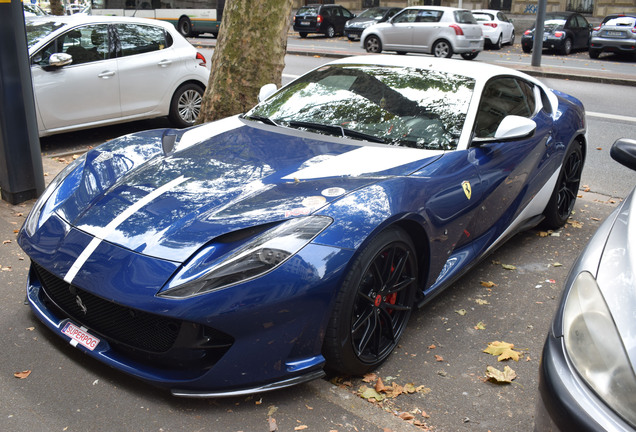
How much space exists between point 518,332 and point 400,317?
795 mm

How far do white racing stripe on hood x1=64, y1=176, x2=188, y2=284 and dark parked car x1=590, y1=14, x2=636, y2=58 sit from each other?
2266cm

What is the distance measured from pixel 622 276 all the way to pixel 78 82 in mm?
7134

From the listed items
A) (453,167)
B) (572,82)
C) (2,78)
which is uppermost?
(2,78)

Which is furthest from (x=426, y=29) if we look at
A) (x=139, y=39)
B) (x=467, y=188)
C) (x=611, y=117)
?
(x=467, y=188)

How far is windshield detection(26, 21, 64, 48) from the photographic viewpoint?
781cm

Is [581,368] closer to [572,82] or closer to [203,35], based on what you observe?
[572,82]

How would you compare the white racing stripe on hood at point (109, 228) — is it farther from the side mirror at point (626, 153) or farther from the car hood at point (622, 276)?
the side mirror at point (626, 153)

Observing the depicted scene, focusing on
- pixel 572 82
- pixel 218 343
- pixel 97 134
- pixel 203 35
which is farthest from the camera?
pixel 203 35

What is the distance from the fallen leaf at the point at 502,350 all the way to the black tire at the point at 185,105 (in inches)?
248

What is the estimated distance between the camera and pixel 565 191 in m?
5.61

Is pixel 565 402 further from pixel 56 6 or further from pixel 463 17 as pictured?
pixel 463 17


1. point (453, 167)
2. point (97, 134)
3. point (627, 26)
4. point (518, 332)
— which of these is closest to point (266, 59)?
point (97, 134)

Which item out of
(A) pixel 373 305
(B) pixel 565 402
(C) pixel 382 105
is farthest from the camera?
(C) pixel 382 105

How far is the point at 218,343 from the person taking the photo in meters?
2.88
